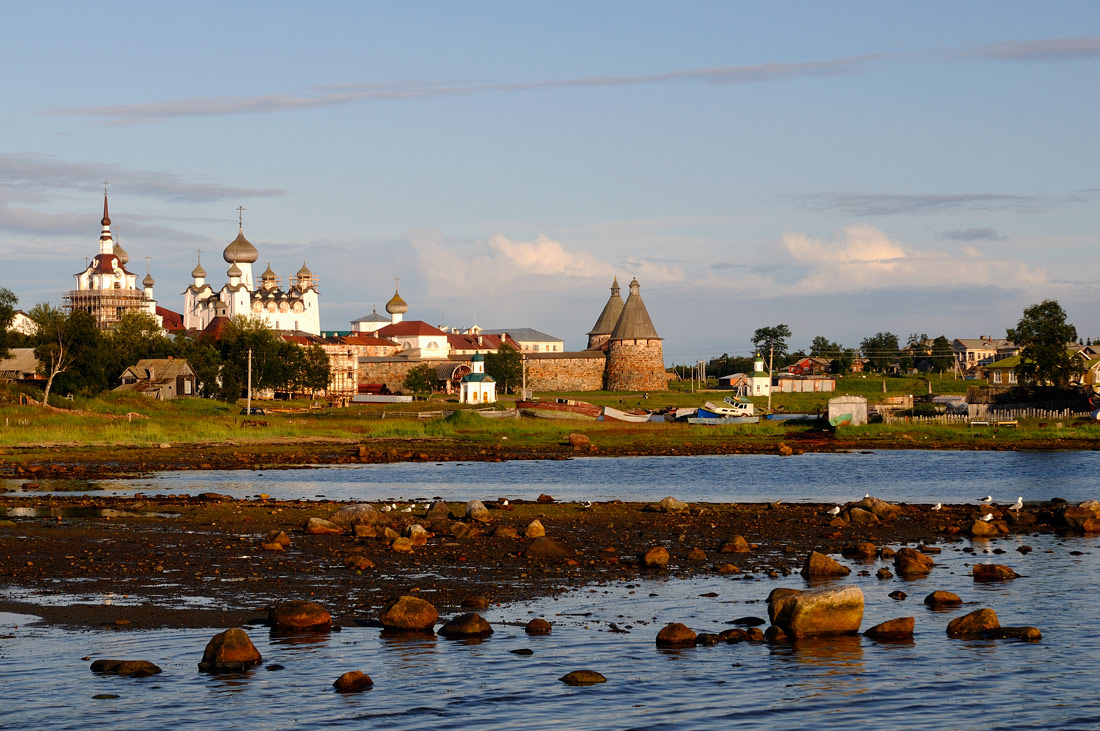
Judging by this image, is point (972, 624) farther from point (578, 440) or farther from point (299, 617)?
point (578, 440)

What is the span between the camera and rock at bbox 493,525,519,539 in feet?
78.4

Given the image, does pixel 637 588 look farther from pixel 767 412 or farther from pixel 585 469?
pixel 767 412

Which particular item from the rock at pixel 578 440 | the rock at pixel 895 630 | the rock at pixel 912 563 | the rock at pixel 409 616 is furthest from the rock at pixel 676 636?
the rock at pixel 578 440

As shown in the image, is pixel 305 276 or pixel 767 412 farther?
pixel 305 276

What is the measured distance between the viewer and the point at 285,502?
31406 millimetres

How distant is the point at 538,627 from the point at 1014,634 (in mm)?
6110

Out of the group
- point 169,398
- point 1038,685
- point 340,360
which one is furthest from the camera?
point 340,360

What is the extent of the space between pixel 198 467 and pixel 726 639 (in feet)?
113

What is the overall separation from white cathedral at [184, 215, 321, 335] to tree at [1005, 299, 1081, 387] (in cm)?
10274

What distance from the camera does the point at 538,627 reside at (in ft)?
50.7

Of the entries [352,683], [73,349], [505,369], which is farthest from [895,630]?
[505,369]

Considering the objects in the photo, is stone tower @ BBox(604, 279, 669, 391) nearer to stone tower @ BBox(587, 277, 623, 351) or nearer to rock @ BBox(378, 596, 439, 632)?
stone tower @ BBox(587, 277, 623, 351)

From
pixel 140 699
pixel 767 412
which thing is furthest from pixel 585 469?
pixel 767 412

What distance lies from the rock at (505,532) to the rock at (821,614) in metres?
9.15
